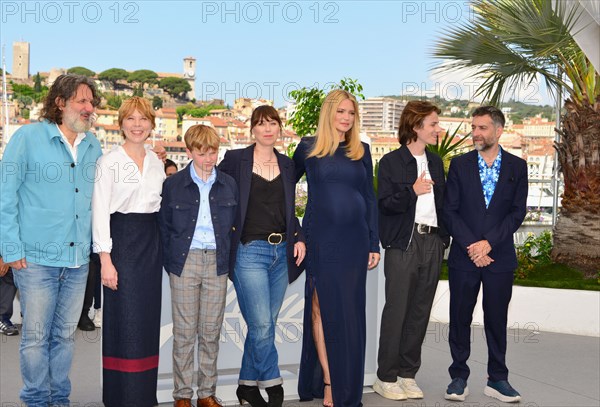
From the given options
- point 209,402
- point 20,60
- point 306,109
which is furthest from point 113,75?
point 209,402

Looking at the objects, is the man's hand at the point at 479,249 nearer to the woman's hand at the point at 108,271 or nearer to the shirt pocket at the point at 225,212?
A: the shirt pocket at the point at 225,212

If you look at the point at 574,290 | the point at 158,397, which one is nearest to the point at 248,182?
the point at 158,397

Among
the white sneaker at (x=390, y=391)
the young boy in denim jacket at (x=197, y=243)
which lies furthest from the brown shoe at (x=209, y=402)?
the white sneaker at (x=390, y=391)

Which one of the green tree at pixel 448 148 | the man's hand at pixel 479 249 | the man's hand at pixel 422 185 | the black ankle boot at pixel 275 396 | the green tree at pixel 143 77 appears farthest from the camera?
the green tree at pixel 143 77

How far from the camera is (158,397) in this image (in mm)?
4285

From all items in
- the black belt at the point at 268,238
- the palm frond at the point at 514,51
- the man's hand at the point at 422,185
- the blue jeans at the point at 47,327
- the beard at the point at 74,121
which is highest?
the palm frond at the point at 514,51

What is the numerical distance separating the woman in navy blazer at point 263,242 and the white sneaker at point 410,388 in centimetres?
83

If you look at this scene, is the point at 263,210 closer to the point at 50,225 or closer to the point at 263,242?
the point at 263,242

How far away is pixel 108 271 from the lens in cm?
376

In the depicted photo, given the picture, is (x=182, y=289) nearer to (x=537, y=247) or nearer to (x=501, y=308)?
(x=501, y=308)

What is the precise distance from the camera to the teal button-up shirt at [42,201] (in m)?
3.57

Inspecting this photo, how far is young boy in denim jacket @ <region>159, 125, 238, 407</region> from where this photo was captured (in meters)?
3.88

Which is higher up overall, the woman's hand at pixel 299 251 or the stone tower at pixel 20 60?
the stone tower at pixel 20 60

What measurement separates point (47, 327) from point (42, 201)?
0.60 m
